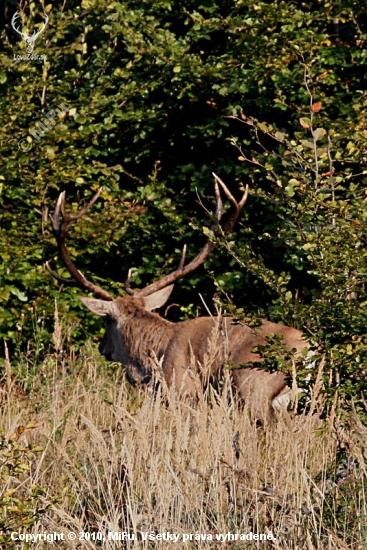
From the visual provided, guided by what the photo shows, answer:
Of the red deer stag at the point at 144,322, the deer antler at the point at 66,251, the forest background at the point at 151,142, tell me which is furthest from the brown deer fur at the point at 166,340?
the forest background at the point at 151,142

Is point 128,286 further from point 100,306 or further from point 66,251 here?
point 66,251

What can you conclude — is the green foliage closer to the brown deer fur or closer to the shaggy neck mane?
the brown deer fur

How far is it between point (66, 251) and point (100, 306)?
1.77ft

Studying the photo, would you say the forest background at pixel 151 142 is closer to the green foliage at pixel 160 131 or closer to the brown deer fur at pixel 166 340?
→ the green foliage at pixel 160 131

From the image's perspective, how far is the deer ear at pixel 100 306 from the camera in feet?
27.9

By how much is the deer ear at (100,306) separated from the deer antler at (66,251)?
90mm

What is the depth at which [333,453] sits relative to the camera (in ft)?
15.7

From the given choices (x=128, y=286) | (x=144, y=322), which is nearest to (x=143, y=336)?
(x=144, y=322)

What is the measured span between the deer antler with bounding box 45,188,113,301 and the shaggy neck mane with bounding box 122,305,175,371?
0.31 m

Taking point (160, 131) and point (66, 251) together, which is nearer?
point (66, 251)

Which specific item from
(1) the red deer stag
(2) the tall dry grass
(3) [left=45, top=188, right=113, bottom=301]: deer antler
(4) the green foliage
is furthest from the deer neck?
(2) the tall dry grass

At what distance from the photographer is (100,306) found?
8508mm

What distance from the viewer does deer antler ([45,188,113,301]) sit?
8430 millimetres

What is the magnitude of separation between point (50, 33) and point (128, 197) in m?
1.70
